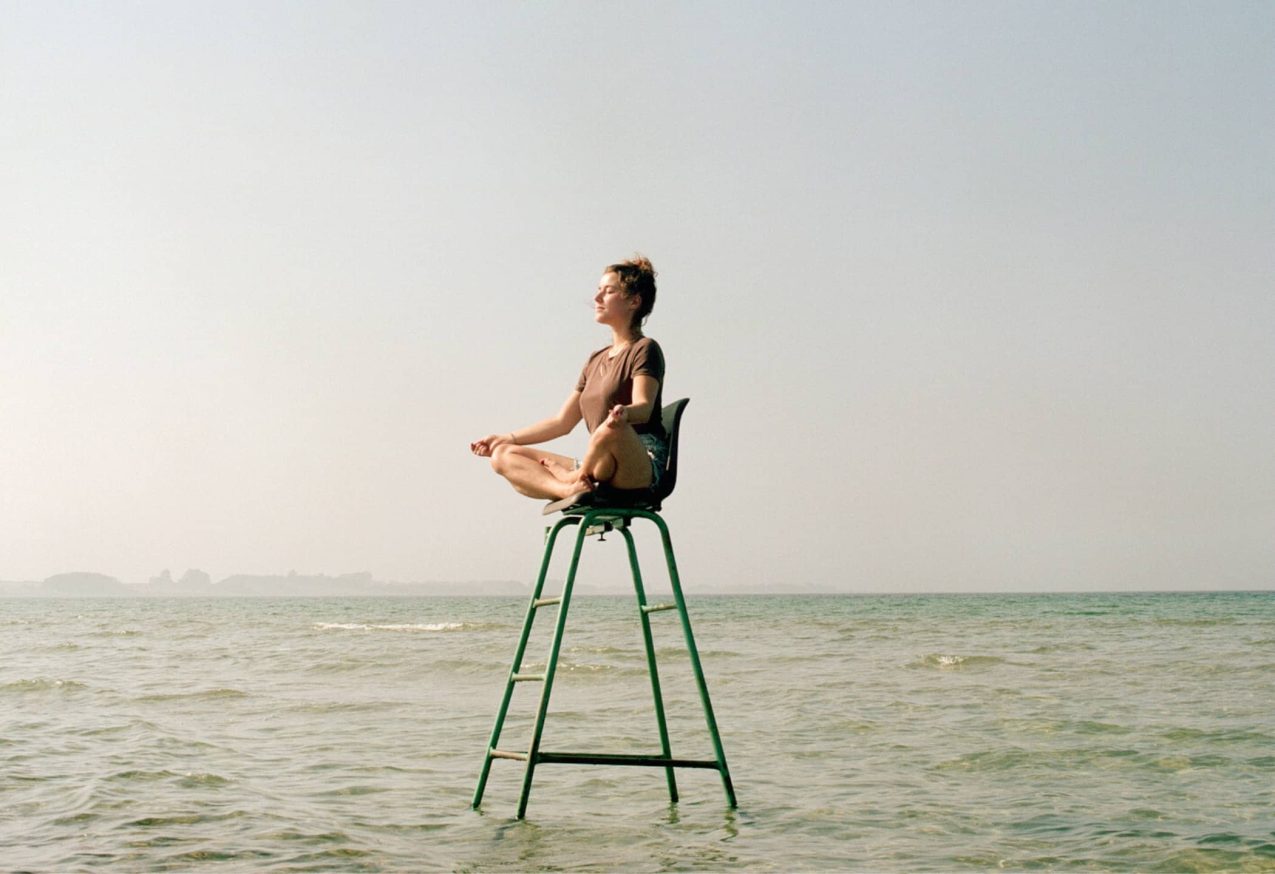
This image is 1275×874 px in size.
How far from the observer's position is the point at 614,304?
4.73 meters

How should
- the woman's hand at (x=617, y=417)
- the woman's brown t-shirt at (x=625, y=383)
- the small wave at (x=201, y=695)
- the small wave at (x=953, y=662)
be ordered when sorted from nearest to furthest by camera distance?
1. the woman's hand at (x=617, y=417)
2. the woman's brown t-shirt at (x=625, y=383)
3. the small wave at (x=201, y=695)
4. the small wave at (x=953, y=662)

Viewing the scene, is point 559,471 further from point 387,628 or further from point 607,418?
point 387,628

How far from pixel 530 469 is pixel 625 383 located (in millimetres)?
539

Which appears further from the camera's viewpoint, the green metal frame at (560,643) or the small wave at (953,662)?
the small wave at (953,662)

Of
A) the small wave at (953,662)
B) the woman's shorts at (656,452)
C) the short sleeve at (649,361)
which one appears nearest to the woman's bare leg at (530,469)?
the woman's shorts at (656,452)

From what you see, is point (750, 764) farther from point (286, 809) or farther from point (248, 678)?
point (248, 678)

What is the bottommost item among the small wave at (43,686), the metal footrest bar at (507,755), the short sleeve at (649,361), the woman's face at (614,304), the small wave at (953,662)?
the small wave at (43,686)

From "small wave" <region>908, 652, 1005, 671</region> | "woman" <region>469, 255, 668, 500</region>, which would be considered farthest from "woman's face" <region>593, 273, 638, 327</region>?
"small wave" <region>908, 652, 1005, 671</region>

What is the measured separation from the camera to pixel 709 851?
4.40m

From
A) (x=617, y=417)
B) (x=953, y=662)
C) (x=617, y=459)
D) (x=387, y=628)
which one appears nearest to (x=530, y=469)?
(x=617, y=459)

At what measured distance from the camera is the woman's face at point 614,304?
4.73 m

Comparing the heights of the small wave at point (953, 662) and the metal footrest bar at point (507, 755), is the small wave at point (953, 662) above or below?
below

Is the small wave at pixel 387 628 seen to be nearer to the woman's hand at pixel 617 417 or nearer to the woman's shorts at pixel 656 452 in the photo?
the woman's shorts at pixel 656 452

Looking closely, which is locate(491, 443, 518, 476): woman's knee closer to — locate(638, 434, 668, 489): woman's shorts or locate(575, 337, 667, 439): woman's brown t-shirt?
locate(575, 337, 667, 439): woman's brown t-shirt
